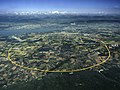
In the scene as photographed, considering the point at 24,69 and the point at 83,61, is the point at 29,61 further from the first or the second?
the point at 83,61

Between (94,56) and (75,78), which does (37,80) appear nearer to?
(75,78)

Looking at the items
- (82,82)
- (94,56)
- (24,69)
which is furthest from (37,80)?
(94,56)

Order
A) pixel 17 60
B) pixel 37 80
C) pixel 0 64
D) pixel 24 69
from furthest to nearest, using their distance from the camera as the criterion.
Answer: pixel 17 60
pixel 0 64
pixel 24 69
pixel 37 80

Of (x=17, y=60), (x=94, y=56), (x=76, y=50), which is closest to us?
(x=17, y=60)

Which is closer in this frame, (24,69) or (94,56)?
(24,69)

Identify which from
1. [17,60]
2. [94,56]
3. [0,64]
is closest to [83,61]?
[94,56]

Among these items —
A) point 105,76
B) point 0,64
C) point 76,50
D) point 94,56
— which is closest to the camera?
point 105,76

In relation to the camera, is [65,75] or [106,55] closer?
[65,75]

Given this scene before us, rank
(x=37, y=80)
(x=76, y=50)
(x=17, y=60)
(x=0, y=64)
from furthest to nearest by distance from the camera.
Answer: (x=76, y=50) < (x=17, y=60) < (x=0, y=64) < (x=37, y=80)
